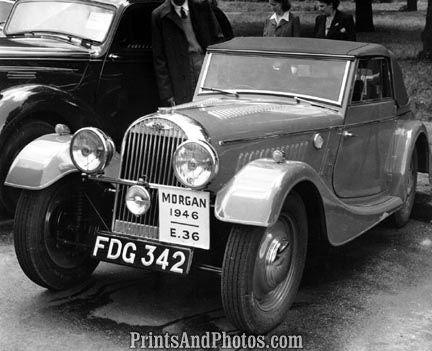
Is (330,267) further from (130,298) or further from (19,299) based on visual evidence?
(19,299)

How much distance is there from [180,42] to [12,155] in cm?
208

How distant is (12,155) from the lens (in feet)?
19.2

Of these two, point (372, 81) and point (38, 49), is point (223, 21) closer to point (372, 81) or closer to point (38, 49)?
point (38, 49)

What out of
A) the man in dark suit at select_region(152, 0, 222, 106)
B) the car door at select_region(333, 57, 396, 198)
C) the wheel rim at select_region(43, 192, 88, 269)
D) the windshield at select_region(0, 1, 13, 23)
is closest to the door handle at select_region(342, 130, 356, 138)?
the car door at select_region(333, 57, 396, 198)

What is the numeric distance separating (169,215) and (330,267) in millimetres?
1702

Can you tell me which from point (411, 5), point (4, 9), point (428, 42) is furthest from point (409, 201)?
point (411, 5)

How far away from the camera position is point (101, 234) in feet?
13.4

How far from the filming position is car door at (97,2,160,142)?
6910mm

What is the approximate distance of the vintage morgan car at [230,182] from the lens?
12.4 ft

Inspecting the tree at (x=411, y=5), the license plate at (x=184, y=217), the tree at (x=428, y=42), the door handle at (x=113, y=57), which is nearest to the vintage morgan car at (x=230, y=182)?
the license plate at (x=184, y=217)

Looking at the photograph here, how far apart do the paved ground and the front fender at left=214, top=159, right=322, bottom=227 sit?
730 millimetres

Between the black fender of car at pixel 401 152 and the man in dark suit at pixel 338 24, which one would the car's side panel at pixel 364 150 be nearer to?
the black fender of car at pixel 401 152

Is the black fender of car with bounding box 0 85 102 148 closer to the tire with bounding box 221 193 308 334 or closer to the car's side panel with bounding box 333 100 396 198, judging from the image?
the car's side panel with bounding box 333 100 396 198

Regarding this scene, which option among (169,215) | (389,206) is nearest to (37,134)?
(169,215)
